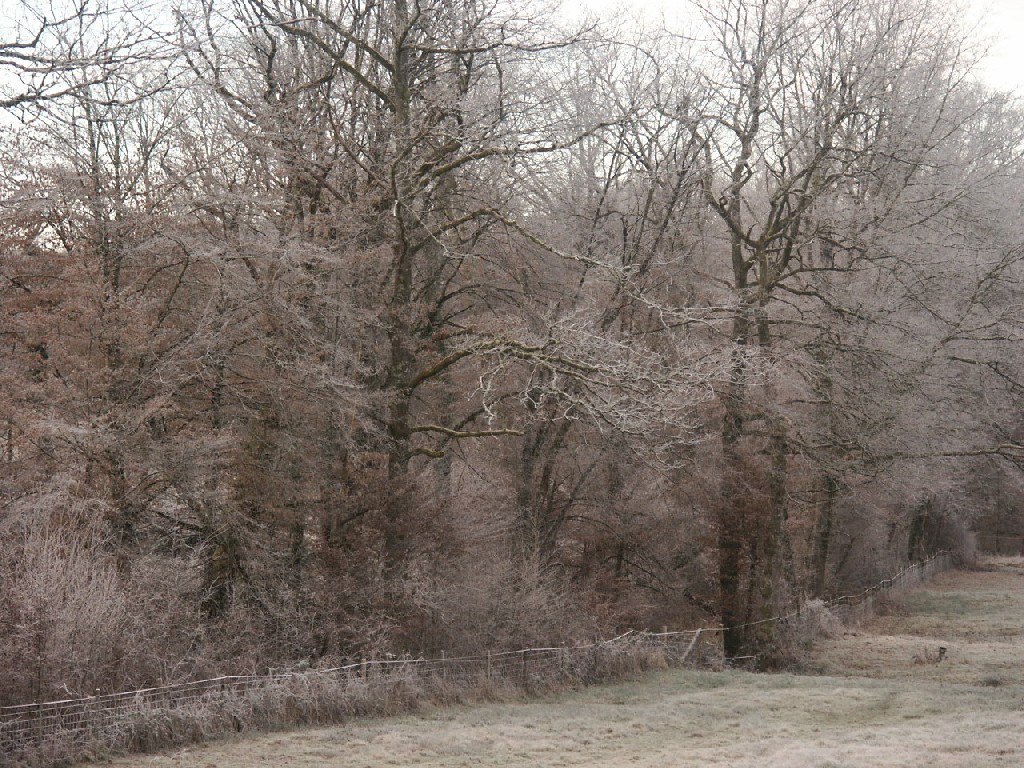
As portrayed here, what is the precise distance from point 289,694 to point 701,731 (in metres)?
4.75

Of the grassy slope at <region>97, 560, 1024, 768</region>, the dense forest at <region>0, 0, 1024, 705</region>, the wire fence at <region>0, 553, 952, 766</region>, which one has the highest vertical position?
the dense forest at <region>0, 0, 1024, 705</region>

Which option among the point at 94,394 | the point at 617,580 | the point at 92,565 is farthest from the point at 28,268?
the point at 617,580

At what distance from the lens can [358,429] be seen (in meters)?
16.0

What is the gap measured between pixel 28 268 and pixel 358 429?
5050 millimetres

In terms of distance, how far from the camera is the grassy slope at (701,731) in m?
9.96

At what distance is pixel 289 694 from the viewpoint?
11.4m

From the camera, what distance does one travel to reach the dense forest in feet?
42.2

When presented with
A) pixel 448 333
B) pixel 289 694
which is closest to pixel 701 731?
pixel 289 694

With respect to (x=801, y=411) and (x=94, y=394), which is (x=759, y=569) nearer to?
(x=801, y=411)

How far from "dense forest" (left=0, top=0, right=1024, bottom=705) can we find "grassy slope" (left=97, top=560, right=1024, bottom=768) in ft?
6.27

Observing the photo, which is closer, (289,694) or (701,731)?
(289,694)

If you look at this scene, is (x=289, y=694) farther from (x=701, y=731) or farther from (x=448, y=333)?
(x=448, y=333)

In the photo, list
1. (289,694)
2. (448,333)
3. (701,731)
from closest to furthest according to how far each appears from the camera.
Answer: (289,694) < (701,731) < (448,333)

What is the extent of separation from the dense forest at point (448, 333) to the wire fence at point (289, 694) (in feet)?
1.90
